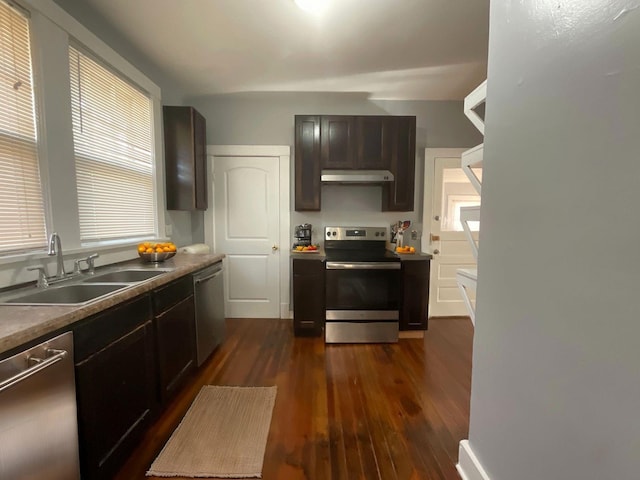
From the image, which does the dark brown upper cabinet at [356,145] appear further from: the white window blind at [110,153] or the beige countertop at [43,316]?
the beige countertop at [43,316]

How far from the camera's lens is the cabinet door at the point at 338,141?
3000 millimetres

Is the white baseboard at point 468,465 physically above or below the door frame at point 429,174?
below

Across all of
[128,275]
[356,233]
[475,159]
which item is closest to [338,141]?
[356,233]

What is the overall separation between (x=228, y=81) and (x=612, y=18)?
3038 millimetres

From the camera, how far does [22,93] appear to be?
4.91 feet

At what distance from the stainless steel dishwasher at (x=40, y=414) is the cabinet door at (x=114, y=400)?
53 millimetres

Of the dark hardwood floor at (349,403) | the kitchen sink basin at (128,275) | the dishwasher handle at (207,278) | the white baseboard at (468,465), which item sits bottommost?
the dark hardwood floor at (349,403)

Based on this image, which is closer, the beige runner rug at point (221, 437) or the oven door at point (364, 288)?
the beige runner rug at point (221, 437)

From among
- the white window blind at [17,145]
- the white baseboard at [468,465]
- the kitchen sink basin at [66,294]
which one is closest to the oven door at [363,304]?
the white baseboard at [468,465]

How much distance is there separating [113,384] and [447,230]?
3.44m

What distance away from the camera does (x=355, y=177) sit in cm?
293

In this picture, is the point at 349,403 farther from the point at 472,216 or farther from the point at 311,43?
the point at 311,43

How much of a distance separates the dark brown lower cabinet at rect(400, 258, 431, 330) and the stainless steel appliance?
0.10 m

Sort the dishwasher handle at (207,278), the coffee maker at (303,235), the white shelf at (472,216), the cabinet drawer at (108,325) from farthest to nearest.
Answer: the coffee maker at (303,235) < the dishwasher handle at (207,278) < the white shelf at (472,216) < the cabinet drawer at (108,325)
